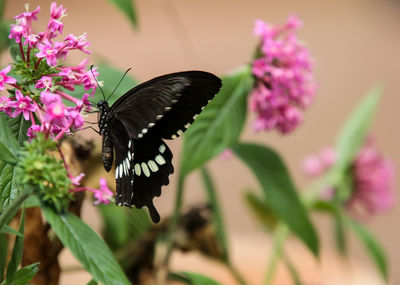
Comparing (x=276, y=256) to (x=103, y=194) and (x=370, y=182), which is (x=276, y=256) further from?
(x=103, y=194)

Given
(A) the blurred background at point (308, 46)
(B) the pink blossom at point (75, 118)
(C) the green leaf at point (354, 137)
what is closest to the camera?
(B) the pink blossom at point (75, 118)

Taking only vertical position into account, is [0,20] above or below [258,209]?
above

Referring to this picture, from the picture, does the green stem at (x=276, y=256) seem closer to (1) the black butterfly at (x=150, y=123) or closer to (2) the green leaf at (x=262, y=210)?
(2) the green leaf at (x=262, y=210)

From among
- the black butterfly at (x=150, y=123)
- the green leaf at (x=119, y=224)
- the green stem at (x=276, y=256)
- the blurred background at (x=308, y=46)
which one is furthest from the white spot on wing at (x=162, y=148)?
the blurred background at (x=308, y=46)

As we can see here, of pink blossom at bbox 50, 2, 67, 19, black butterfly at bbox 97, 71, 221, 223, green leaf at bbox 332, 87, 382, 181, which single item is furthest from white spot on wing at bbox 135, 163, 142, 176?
green leaf at bbox 332, 87, 382, 181

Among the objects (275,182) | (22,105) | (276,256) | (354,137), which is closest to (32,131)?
(22,105)

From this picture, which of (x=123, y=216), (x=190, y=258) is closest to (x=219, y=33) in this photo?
(x=190, y=258)

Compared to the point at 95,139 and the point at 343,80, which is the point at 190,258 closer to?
the point at 95,139
